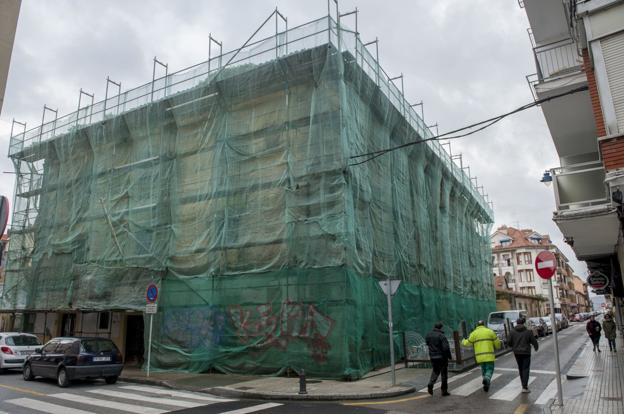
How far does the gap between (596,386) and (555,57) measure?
8.66 meters

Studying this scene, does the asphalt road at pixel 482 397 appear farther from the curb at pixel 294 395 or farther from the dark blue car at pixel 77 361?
the dark blue car at pixel 77 361

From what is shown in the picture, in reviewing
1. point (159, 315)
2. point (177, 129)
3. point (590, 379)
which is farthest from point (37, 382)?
point (590, 379)

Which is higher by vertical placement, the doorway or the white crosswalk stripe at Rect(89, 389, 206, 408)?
the doorway

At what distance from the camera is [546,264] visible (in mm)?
9320

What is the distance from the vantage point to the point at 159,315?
15.8 meters

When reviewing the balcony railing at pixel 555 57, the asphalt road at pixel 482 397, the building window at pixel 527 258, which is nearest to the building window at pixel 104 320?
the asphalt road at pixel 482 397

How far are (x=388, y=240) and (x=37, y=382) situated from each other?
12.2 metres

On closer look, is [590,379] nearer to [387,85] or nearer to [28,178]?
[387,85]

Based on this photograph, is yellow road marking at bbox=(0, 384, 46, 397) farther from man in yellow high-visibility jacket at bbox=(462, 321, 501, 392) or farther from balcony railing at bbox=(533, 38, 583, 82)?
balcony railing at bbox=(533, 38, 583, 82)

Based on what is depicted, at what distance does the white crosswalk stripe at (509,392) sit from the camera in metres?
9.74

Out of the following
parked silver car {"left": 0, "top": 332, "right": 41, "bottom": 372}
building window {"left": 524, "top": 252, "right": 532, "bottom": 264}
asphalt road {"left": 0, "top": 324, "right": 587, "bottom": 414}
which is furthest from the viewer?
Result: building window {"left": 524, "top": 252, "right": 532, "bottom": 264}

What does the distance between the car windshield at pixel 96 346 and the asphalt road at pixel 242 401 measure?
3.13 feet

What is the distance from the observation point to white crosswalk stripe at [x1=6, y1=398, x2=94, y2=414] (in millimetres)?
9000

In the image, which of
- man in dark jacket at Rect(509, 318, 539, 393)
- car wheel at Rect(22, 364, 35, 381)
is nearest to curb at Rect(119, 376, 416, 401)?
man in dark jacket at Rect(509, 318, 539, 393)
